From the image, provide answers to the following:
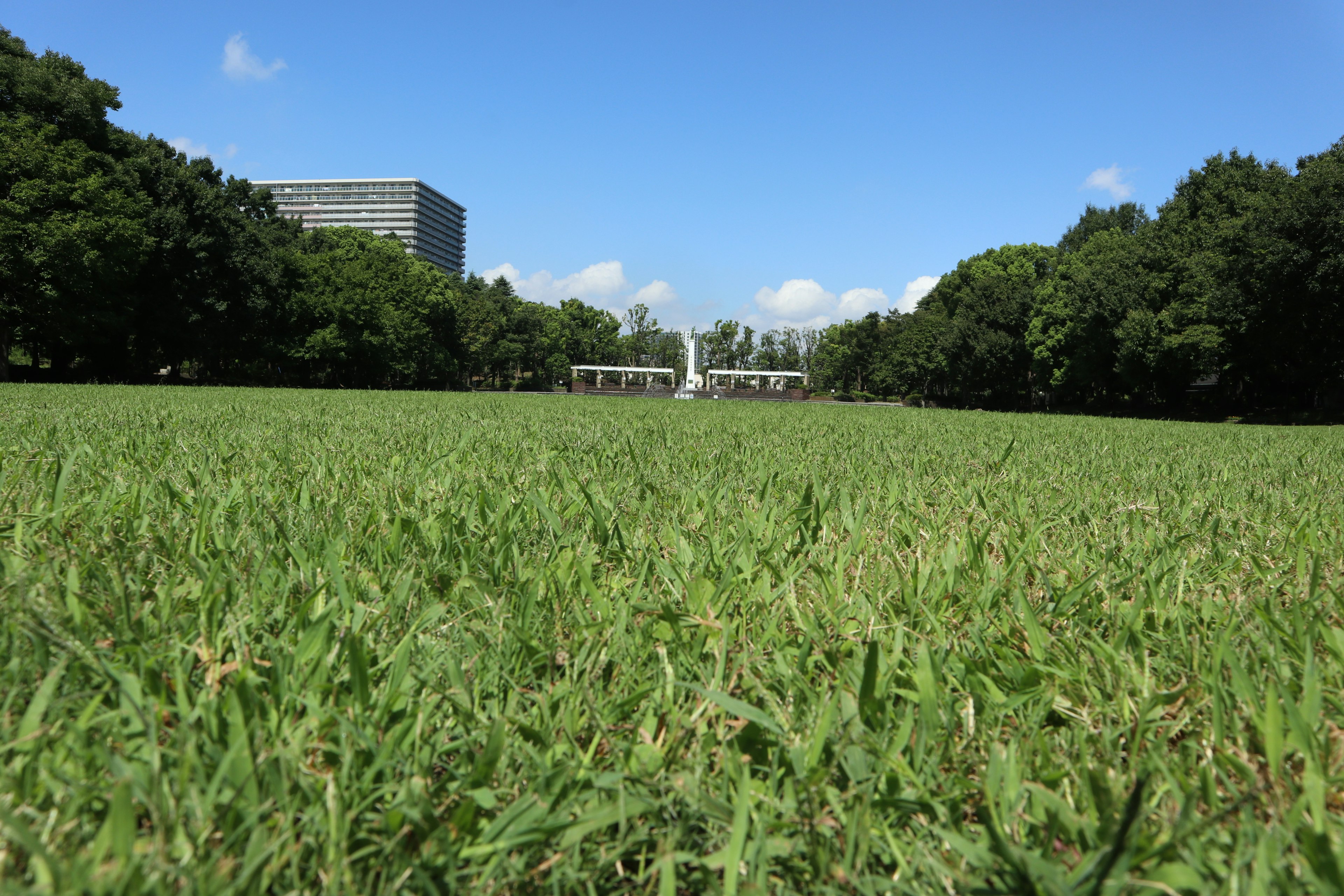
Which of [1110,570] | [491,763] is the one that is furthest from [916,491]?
[491,763]

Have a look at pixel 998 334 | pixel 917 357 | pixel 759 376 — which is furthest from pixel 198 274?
pixel 759 376

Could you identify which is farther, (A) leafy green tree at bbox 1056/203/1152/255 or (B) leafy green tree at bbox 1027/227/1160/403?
(A) leafy green tree at bbox 1056/203/1152/255

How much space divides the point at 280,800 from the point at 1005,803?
2.82 ft

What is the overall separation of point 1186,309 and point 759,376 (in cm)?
6004

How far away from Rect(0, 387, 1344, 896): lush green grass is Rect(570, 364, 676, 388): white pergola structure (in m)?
76.0

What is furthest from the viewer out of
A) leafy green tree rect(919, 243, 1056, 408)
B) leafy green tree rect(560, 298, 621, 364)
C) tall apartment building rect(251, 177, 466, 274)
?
tall apartment building rect(251, 177, 466, 274)

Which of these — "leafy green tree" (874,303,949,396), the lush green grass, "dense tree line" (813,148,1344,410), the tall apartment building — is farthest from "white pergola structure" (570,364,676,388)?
the tall apartment building

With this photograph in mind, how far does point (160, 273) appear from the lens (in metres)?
30.7

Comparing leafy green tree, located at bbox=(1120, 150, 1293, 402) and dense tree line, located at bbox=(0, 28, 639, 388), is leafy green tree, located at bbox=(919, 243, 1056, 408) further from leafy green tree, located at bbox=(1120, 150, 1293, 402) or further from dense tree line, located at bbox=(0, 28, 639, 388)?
dense tree line, located at bbox=(0, 28, 639, 388)

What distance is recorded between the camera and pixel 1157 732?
1.05 m

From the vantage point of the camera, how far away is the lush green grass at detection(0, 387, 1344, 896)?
0.74m

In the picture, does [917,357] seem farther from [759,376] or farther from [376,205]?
[376,205]

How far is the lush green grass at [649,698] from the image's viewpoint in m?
0.74

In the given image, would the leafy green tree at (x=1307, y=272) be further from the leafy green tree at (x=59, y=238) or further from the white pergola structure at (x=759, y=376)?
the white pergola structure at (x=759, y=376)
